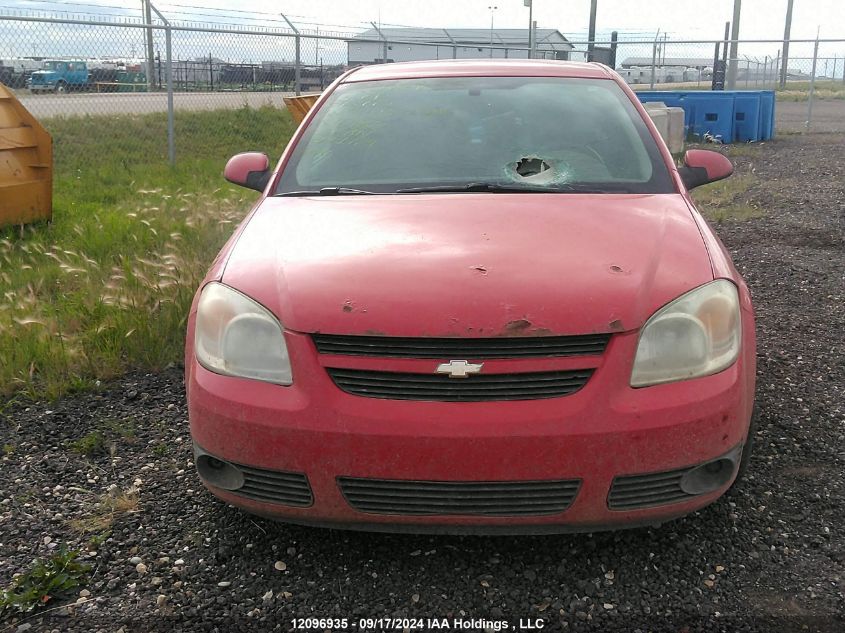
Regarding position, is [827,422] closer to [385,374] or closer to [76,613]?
[385,374]

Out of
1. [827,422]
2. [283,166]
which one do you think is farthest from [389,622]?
[827,422]

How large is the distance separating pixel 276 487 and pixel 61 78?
32.0 feet

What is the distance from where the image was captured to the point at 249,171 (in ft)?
12.1

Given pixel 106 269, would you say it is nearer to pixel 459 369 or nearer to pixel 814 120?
pixel 459 369

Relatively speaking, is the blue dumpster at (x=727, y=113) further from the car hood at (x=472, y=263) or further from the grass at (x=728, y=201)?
the car hood at (x=472, y=263)

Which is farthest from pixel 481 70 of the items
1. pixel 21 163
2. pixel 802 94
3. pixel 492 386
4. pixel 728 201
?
pixel 802 94

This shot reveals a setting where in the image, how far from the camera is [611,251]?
2.50 meters

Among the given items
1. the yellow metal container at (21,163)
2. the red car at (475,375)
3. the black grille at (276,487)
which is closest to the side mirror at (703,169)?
the red car at (475,375)

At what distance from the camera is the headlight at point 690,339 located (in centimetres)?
224

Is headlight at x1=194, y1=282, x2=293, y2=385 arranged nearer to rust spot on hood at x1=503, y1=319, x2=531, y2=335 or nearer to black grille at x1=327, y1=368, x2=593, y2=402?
black grille at x1=327, y1=368, x2=593, y2=402

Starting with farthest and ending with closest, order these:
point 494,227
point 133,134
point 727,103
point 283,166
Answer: point 727,103 → point 133,134 → point 283,166 → point 494,227

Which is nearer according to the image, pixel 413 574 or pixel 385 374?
pixel 385 374

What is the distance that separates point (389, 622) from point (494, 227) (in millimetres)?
1232

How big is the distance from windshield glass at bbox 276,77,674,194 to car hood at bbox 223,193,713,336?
0.25 m
